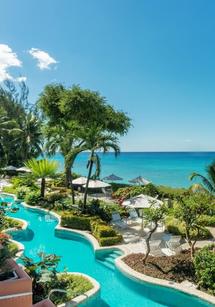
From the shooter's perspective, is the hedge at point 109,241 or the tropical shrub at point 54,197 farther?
the tropical shrub at point 54,197

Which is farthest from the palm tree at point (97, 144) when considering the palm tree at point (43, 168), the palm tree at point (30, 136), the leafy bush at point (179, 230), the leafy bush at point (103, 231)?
the palm tree at point (30, 136)

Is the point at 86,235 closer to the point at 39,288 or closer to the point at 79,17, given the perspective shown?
the point at 39,288

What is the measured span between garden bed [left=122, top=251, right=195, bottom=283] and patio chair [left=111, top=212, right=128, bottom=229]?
5279 mm

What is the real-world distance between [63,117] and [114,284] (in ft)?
78.9

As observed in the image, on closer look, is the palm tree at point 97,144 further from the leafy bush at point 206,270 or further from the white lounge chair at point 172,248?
the leafy bush at point 206,270

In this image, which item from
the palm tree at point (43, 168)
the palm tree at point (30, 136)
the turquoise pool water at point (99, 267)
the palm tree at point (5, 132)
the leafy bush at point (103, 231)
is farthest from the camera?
the palm tree at point (5, 132)

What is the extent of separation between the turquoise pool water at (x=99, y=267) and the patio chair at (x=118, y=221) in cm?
280

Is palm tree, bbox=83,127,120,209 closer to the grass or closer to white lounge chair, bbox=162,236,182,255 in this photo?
white lounge chair, bbox=162,236,182,255

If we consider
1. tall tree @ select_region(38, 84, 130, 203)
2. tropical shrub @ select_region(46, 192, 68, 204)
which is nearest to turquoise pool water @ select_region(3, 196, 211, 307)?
tropical shrub @ select_region(46, 192, 68, 204)

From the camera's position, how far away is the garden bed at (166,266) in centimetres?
1193

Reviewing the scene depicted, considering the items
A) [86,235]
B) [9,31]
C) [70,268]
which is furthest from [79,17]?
[70,268]

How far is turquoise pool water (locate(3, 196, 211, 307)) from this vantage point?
10633 mm

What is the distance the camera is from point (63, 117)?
111 ft

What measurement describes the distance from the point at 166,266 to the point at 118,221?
7.43m
